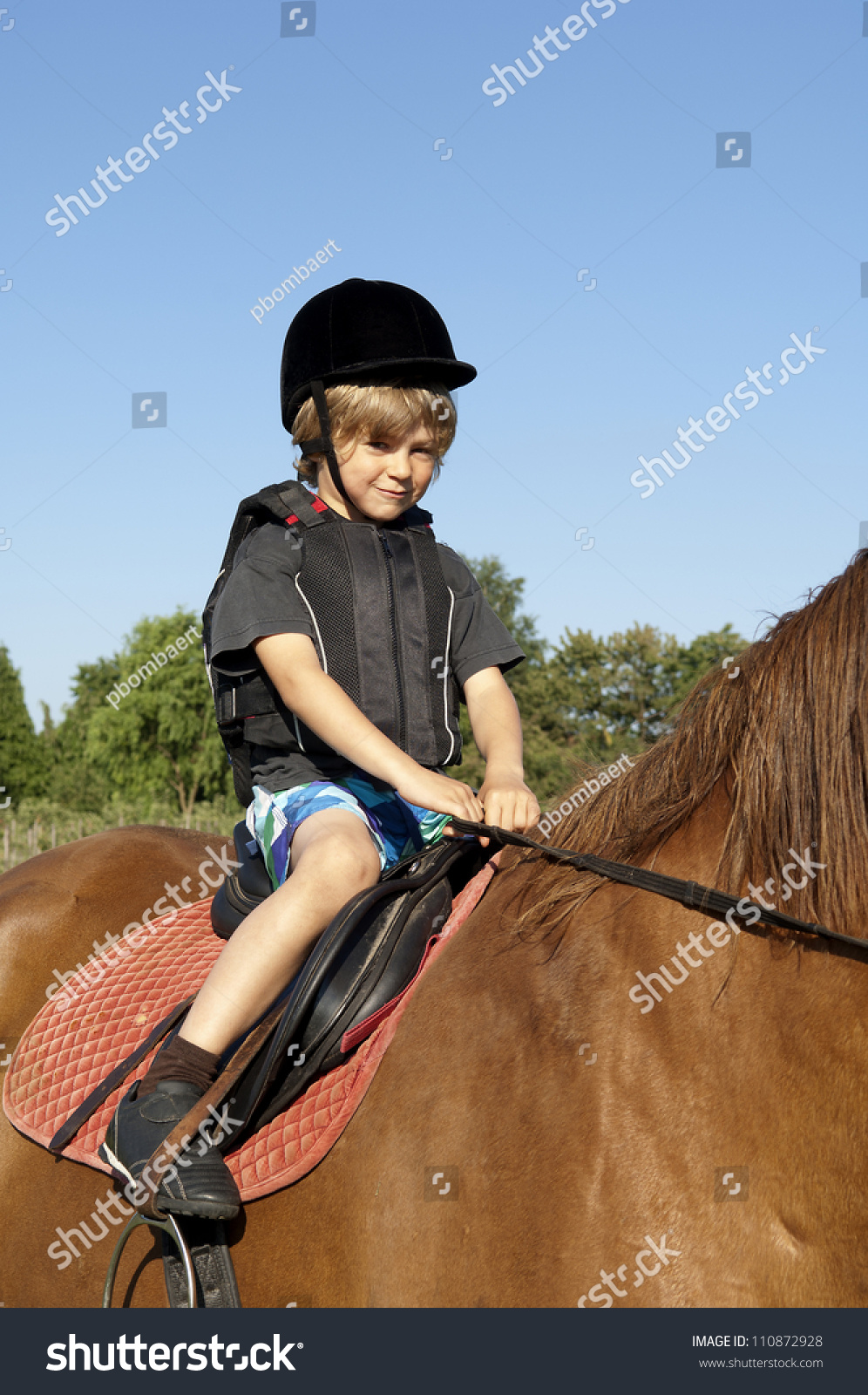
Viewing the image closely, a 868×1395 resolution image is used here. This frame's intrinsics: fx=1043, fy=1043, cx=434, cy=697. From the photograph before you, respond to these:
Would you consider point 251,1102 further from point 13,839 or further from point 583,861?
point 13,839

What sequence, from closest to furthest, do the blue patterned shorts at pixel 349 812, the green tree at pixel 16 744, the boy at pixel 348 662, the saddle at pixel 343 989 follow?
the saddle at pixel 343 989 → the boy at pixel 348 662 → the blue patterned shorts at pixel 349 812 → the green tree at pixel 16 744

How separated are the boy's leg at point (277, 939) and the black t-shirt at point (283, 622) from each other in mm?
387

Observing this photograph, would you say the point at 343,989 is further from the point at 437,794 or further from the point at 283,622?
the point at 283,622

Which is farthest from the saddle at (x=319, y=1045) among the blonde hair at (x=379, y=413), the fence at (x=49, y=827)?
the fence at (x=49, y=827)

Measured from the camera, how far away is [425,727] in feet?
9.32

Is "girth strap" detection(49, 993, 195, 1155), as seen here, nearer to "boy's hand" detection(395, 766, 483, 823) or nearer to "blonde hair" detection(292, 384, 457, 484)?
"boy's hand" detection(395, 766, 483, 823)

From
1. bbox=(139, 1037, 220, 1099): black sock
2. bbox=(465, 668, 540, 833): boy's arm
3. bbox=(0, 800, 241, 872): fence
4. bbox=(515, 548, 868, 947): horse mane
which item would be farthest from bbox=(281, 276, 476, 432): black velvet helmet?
bbox=(0, 800, 241, 872): fence

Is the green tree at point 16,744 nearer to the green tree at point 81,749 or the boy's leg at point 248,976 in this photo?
the green tree at point 81,749

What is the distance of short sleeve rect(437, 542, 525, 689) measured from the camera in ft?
9.99

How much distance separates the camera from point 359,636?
2.79 m

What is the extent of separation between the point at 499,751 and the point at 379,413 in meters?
0.98

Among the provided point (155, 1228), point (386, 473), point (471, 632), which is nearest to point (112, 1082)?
point (155, 1228)

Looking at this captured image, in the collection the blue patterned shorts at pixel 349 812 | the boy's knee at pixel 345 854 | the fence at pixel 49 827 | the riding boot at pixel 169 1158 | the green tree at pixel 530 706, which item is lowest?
the riding boot at pixel 169 1158

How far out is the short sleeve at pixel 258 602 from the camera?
2.70 meters
